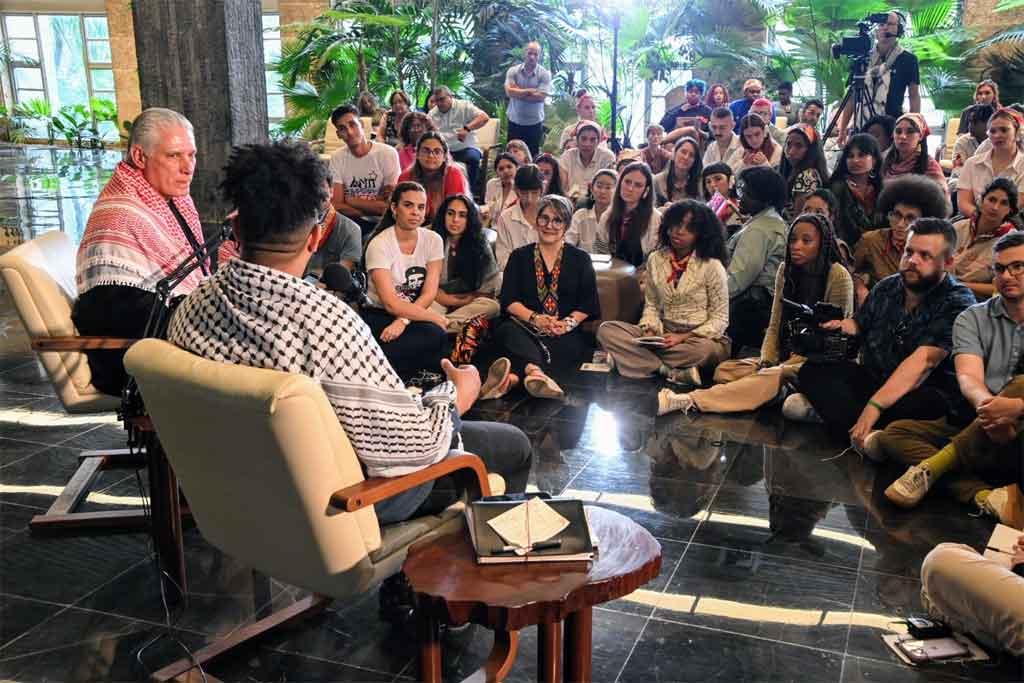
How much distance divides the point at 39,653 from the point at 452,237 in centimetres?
339

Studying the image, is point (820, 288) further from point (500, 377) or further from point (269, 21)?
point (269, 21)

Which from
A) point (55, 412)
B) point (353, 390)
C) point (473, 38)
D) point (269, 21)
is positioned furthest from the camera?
point (269, 21)

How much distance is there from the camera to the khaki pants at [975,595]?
2.39 meters

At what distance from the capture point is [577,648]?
203 centimetres

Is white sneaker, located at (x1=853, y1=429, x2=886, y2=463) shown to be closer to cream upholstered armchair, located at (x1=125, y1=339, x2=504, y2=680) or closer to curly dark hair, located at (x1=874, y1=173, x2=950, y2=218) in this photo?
curly dark hair, located at (x1=874, y1=173, x2=950, y2=218)

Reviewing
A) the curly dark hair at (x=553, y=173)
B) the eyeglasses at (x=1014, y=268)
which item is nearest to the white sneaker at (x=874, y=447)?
the eyeglasses at (x=1014, y=268)

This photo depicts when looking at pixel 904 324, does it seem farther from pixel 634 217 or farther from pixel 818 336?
pixel 634 217

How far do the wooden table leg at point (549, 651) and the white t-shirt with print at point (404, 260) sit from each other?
10.5 feet

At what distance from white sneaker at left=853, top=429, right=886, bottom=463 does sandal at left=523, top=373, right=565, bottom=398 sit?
148 centimetres

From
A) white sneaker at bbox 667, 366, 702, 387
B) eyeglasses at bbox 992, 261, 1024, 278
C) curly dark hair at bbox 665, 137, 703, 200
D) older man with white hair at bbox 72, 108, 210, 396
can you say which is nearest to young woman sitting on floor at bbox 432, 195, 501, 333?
white sneaker at bbox 667, 366, 702, 387

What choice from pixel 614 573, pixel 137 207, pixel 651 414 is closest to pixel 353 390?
pixel 614 573

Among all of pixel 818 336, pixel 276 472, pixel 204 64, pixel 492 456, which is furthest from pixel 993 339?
pixel 204 64

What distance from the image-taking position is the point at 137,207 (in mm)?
3100

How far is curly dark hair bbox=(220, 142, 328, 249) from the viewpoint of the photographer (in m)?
2.18
